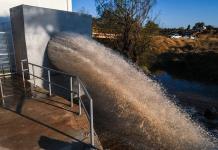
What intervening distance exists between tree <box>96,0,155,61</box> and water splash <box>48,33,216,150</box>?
12980mm

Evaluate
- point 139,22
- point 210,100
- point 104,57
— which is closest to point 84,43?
point 104,57

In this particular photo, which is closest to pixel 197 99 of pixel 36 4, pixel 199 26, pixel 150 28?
pixel 150 28

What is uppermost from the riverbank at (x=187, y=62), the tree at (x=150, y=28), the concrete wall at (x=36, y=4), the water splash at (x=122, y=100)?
the concrete wall at (x=36, y=4)

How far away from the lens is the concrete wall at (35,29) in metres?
10.7

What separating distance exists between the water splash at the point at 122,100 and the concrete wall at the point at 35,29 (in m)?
0.40

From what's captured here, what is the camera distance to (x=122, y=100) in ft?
35.2

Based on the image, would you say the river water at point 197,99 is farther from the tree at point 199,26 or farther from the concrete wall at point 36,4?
the tree at point 199,26

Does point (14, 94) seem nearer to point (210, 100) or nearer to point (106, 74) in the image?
point (106, 74)

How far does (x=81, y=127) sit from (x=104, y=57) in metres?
5.49

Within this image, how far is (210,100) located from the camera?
773 inches

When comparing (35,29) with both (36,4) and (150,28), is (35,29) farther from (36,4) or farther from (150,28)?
(150,28)

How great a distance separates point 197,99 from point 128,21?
381 inches

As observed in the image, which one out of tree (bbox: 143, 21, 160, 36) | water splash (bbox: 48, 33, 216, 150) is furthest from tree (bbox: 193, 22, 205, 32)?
water splash (bbox: 48, 33, 216, 150)

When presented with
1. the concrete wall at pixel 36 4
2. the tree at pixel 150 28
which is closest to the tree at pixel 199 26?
the tree at pixel 150 28
